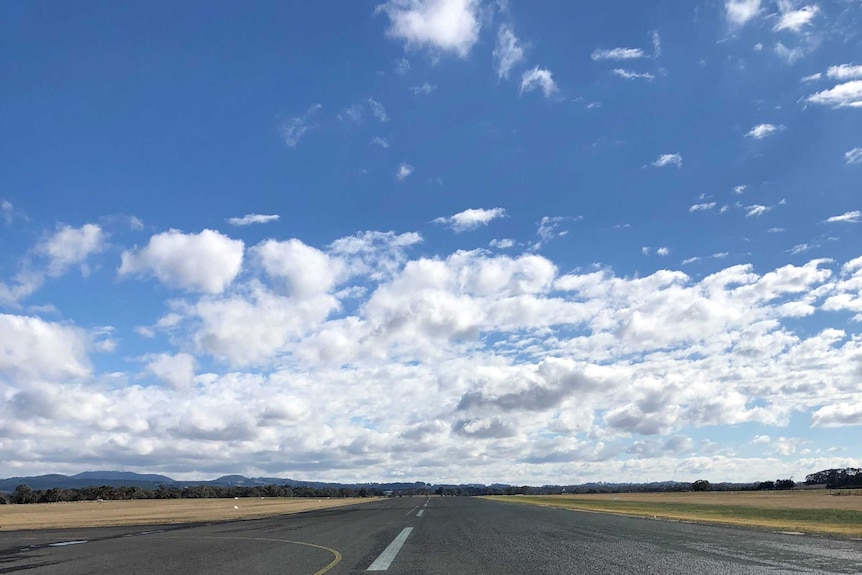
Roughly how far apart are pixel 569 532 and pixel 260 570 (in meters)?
15.5

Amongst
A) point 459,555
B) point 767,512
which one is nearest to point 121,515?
point 459,555

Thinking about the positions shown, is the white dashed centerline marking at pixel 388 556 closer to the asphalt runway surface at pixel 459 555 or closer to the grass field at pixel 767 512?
the asphalt runway surface at pixel 459 555

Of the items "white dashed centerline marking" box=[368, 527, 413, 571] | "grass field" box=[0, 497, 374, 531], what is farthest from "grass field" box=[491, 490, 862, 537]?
"grass field" box=[0, 497, 374, 531]

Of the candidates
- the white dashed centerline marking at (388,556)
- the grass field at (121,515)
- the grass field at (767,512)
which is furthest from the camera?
the grass field at (121,515)

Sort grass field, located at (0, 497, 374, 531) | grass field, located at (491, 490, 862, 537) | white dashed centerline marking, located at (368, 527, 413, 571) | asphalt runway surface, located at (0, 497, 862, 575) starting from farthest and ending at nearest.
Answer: grass field, located at (0, 497, 374, 531), grass field, located at (491, 490, 862, 537), white dashed centerline marking, located at (368, 527, 413, 571), asphalt runway surface, located at (0, 497, 862, 575)

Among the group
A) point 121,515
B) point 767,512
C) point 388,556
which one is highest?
point 388,556

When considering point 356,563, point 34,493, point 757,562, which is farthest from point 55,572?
point 34,493

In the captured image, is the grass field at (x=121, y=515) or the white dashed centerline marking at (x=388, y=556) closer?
the white dashed centerline marking at (x=388, y=556)

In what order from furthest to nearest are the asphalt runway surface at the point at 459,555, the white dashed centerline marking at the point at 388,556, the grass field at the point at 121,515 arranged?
the grass field at the point at 121,515 < the white dashed centerline marking at the point at 388,556 < the asphalt runway surface at the point at 459,555

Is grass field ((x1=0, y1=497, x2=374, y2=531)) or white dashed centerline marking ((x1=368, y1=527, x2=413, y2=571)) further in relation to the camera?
grass field ((x1=0, y1=497, x2=374, y2=531))

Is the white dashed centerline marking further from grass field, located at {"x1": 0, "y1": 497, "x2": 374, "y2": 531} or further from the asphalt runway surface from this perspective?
grass field, located at {"x1": 0, "y1": 497, "x2": 374, "y2": 531}

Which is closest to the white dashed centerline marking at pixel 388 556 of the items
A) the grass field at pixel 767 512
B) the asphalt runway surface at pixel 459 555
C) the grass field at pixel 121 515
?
the asphalt runway surface at pixel 459 555

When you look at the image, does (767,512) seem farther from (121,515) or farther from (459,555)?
(121,515)

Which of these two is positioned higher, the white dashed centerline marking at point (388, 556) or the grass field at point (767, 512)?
the white dashed centerline marking at point (388, 556)
